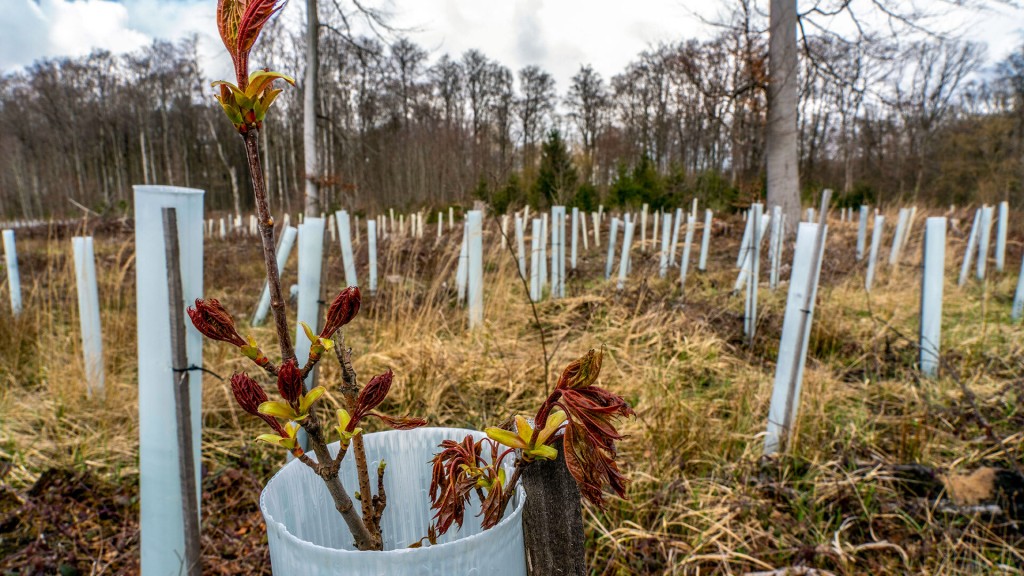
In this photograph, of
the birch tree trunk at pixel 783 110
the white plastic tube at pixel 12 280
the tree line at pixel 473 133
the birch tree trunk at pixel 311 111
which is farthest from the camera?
the tree line at pixel 473 133

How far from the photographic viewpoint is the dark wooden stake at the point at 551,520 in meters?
0.51

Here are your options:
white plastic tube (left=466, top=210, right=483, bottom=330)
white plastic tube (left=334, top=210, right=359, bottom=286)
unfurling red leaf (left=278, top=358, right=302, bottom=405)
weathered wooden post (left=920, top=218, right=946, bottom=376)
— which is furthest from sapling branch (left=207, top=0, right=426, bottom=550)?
white plastic tube (left=334, top=210, right=359, bottom=286)

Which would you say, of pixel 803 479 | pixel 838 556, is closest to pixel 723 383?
pixel 803 479

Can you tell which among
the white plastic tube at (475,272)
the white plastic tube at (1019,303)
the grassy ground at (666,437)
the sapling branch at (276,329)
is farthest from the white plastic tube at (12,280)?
the white plastic tube at (1019,303)

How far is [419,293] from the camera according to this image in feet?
15.2

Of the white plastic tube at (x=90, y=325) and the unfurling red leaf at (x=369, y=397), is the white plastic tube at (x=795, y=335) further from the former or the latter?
the white plastic tube at (x=90, y=325)

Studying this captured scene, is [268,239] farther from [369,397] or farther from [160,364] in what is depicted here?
[160,364]

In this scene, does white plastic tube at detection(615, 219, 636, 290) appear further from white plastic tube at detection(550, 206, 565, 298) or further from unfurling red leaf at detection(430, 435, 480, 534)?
unfurling red leaf at detection(430, 435, 480, 534)

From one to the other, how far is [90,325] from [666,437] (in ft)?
9.44

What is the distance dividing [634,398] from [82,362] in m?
2.89

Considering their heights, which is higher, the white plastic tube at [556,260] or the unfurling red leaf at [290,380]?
the unfurling red leaf at [290,380]

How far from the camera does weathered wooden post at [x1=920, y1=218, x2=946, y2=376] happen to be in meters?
2.91

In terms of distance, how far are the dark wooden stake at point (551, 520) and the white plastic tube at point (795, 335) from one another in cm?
173

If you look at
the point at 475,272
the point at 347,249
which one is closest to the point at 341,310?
the point at 475,272
